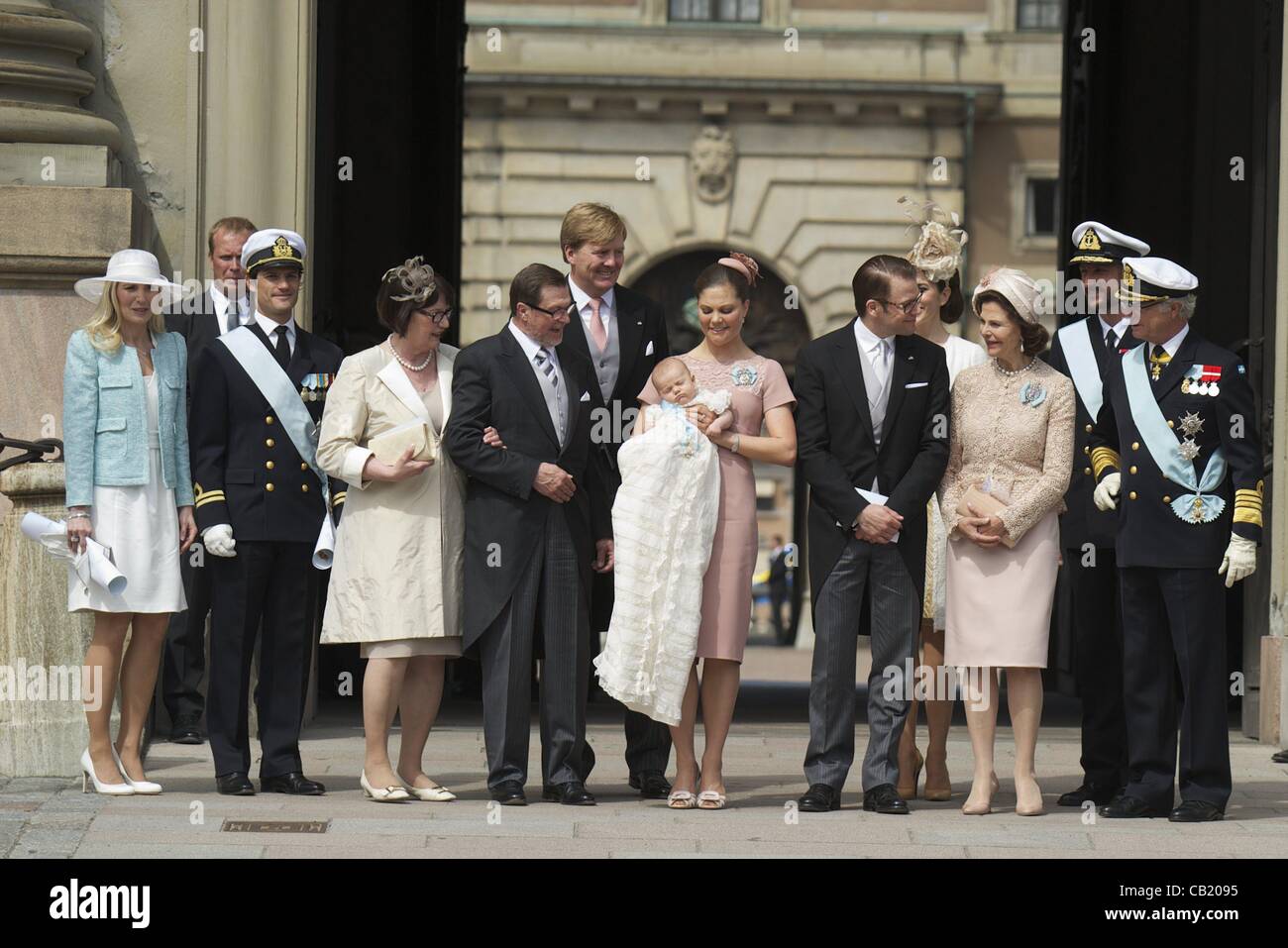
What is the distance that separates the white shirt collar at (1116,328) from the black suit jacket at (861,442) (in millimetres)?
780

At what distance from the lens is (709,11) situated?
33.2 metres

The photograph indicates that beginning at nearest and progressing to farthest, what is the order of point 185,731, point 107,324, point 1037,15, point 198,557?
point 107,324 < point 198,557 < point 185,731 < point 1037,15

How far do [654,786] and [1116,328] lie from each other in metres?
2.38

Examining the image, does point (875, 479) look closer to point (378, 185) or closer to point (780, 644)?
point (378, 185)

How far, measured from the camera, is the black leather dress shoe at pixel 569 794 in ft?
28.3

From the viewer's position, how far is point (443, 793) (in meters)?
8.66

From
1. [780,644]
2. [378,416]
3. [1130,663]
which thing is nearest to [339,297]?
[378,416]

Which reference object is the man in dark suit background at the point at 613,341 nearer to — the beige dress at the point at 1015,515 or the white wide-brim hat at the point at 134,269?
the beige dress at the point at 1015,515

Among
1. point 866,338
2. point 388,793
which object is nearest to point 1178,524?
point 866,338

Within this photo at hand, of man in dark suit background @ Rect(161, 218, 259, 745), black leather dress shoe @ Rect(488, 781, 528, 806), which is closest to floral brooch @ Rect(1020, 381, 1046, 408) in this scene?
black leather dress shoe @ Rect(488, 781, 528, 806)

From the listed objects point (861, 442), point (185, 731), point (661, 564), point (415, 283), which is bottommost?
point (185, 731)

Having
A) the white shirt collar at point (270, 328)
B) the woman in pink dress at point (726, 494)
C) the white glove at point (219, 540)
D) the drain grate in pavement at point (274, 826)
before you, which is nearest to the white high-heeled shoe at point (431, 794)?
the drain grate in pavement at point (274, 826)

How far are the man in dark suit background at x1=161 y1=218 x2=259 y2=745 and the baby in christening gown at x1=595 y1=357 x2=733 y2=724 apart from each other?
202 cm

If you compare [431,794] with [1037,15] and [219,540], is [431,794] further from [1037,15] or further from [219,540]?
[1037,15]
